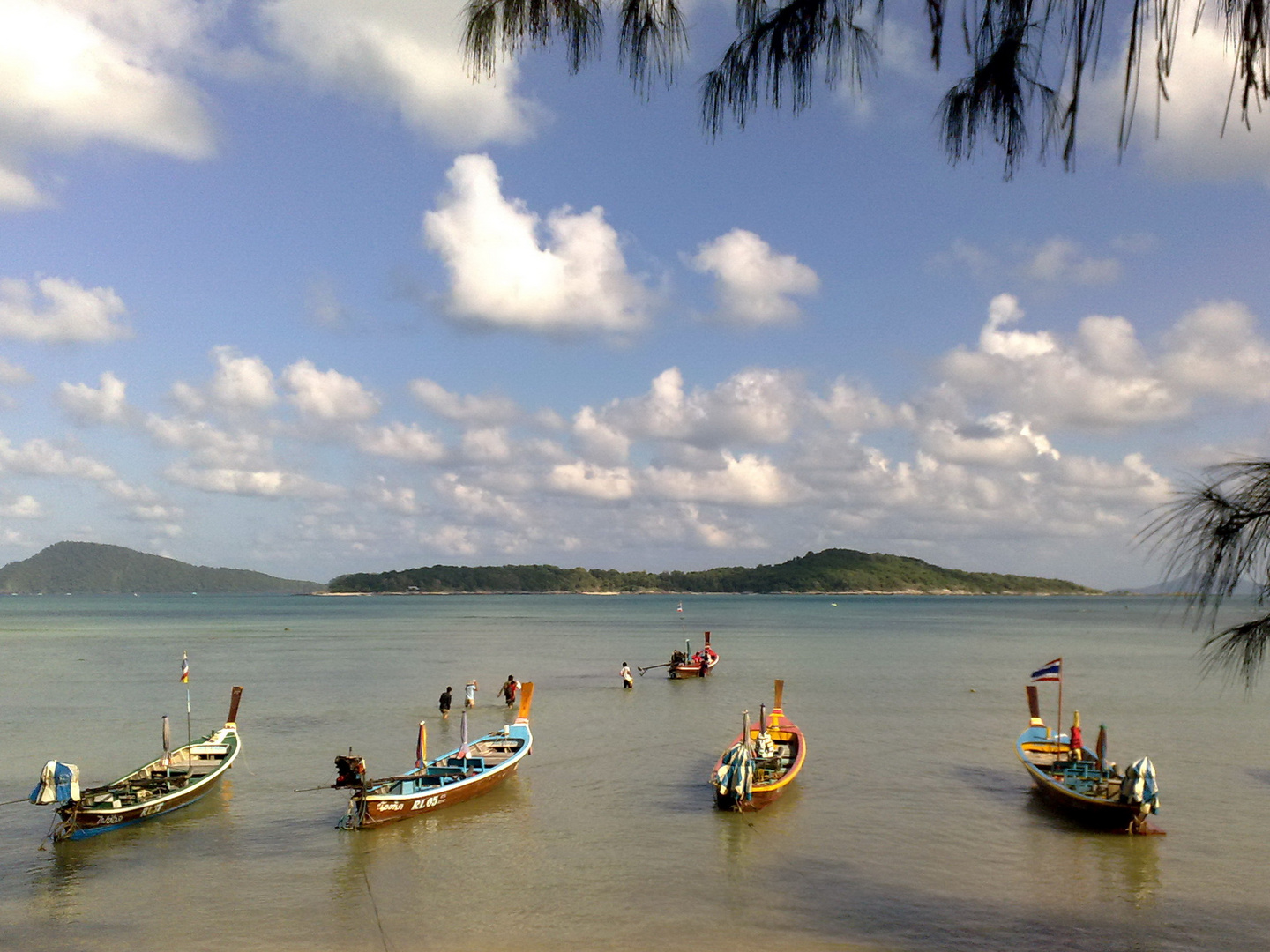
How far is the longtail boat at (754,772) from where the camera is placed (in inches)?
1019

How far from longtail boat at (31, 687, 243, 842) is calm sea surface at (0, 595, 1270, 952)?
423mm

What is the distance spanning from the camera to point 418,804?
25219 mm

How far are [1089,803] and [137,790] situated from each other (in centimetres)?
2459

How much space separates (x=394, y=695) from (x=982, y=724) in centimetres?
2911

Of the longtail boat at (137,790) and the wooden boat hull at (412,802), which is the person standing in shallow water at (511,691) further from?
the wooden boat hull at (412,802)

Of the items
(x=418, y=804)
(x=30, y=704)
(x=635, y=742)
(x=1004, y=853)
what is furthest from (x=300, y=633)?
(x=1004, y=853)

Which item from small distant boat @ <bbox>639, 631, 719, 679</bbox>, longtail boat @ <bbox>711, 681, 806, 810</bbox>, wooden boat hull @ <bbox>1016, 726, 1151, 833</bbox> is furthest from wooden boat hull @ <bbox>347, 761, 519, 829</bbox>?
small distant boat @ <bbox>639, 631, 719, 679</bbox>

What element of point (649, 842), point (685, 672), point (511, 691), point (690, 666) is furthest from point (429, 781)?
point (690, 666)

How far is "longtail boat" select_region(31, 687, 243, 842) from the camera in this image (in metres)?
22.8

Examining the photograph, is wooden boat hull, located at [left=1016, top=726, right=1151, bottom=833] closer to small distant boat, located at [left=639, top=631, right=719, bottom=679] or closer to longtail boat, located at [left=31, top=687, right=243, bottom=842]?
longtail boat, located at [left=31, top=687, right=243, bottom=842]

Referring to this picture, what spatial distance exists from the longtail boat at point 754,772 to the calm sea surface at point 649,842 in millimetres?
558

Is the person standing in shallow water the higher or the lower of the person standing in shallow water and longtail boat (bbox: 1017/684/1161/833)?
the lower

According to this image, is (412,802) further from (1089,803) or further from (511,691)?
(511,691)

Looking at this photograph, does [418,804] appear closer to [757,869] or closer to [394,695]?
[757,869]
